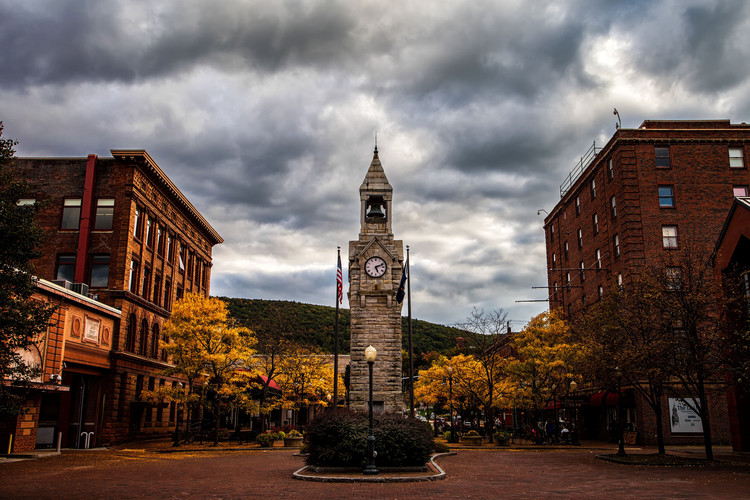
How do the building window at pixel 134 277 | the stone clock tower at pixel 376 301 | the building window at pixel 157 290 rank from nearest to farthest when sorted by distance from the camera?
the stone clock tower at pixel 376 301, the building window at pixel 134 277, the building window at pixel 157 290

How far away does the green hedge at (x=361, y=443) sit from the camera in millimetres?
22016

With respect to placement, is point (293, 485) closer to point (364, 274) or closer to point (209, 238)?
point (364, 274)

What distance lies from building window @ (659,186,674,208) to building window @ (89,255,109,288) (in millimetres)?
38364

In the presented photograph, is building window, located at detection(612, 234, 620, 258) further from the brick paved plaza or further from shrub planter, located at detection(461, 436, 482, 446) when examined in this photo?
the brick paved plaza

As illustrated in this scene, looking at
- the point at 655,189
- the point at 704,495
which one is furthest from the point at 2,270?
the point at 655,189

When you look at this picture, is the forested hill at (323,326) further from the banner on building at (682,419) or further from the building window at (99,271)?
the banner on building at (682,419)

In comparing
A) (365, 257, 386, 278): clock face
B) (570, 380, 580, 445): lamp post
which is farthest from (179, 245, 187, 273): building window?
(570, 380, 580, 445): lamp post

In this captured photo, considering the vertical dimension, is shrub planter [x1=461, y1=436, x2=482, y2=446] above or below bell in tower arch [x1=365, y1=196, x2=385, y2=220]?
below

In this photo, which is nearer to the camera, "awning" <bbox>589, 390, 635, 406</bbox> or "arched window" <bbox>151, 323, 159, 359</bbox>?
"awning" <bbox>589, 390, 635, 406</bbox>

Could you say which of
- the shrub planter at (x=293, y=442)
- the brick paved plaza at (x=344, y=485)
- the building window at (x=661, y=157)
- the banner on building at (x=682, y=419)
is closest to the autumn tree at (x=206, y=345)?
the shrub planter at (x=293, y=442)

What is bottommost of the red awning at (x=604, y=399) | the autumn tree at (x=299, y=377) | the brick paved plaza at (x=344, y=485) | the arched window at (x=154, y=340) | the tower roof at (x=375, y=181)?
the brick paved plaza at (x=344, y=485)

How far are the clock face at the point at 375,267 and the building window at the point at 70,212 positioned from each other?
21.1 meters

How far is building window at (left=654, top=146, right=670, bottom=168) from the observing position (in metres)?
44.5

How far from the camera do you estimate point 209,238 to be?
2608 inches
